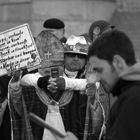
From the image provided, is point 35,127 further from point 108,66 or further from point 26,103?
point 108,66

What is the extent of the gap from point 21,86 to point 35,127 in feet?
1.21

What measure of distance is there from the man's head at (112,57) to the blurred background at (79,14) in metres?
7.19

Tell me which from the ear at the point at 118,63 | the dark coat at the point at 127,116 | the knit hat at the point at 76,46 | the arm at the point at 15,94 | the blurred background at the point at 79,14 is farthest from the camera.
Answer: the blurred background at the point at 79,14

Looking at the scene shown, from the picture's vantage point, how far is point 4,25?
11.4 metres

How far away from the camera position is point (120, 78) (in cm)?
326

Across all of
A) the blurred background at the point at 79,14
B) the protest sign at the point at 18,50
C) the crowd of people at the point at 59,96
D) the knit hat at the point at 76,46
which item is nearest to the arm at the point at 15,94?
the crowd of people at the point at 59,96

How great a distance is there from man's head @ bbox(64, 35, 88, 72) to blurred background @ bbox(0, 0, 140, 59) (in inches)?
200

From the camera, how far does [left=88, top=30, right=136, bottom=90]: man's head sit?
10.7 feet

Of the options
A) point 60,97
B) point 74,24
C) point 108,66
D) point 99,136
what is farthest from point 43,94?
point 74,24

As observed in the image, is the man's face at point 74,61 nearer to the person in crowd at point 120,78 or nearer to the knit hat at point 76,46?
the knit hat at point 76,46

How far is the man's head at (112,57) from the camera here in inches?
129

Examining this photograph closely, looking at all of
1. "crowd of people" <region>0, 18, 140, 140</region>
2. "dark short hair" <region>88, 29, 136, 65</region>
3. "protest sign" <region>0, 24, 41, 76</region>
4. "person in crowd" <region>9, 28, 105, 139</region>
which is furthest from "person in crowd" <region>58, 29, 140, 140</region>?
"protest sign" <region>0, 24, 41, 76</region>

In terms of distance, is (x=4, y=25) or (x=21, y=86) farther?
(x=4, y=25)

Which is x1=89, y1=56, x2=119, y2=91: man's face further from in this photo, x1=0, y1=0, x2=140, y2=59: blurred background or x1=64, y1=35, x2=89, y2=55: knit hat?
x1=0, y1=0, x2=140, y2=59: blurred background
